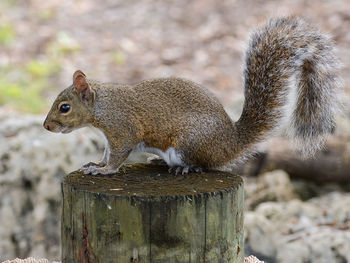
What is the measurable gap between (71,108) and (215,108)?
0.66 m

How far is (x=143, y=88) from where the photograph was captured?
116 inches

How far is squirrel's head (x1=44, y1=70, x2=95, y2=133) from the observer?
277cm

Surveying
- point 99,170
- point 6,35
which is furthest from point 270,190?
point 6,35

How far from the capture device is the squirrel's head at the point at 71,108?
109 inches

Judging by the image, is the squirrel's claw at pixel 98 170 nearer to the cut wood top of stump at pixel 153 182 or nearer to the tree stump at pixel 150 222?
the cut wood top of stump at pixel 153 182

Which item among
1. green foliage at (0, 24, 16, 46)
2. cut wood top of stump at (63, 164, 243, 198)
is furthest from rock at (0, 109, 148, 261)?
green foliage at (0, 24, 16, 46)

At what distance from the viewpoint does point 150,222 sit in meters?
2.22

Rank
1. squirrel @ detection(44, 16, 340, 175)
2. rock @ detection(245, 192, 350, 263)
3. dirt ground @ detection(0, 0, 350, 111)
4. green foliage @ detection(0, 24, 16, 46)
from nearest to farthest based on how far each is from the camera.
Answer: squirrel @ detection(44, 16, 340, 175) → rock @ detection(245, 192, 350, 263) → dirt ground @ detection(0, 0, 350, 111) → green foliage @ detection(0, 24, 16, 46)

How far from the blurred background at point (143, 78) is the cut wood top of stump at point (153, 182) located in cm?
82

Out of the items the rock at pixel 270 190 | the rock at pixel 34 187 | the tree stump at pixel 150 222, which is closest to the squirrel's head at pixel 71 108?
the tree stump at pixel 150 222

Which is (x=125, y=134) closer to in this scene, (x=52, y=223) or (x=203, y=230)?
(x=203, y=230)

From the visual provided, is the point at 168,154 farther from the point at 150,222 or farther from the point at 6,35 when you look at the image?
the point at 6,35

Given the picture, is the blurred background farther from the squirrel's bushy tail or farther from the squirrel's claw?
the squirrel's claw

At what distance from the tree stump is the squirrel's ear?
49cm
